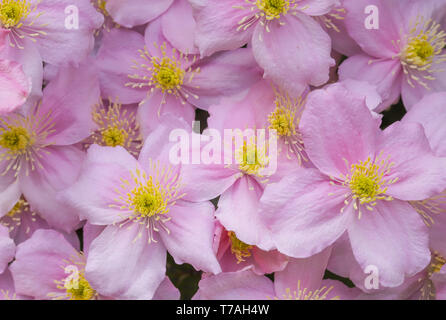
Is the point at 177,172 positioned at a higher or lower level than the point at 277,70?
lower

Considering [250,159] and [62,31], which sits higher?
→ [62,31]

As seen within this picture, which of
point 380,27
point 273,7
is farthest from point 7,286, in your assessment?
point 380,27

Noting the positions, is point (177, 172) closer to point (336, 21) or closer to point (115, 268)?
point (115, 268)

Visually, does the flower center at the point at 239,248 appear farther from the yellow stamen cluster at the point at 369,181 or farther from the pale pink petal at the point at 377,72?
the pale pink petal at the point at 377,72

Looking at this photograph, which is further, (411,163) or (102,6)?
(102,6)

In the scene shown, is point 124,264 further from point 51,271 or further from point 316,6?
point 316,6

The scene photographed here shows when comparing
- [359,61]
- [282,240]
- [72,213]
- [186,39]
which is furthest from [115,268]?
[359,61]
